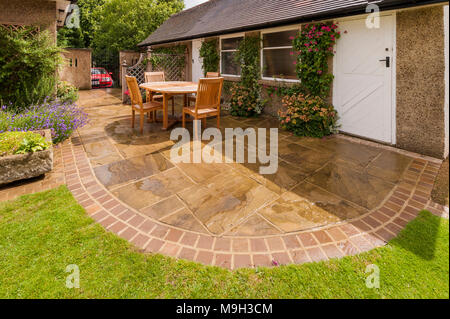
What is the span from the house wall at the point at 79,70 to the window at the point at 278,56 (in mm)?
11420

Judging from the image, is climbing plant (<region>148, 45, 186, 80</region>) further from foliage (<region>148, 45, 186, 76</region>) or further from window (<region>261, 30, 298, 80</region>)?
window (<region>261, 30, 298, 80</region>)

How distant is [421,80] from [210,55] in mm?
7163

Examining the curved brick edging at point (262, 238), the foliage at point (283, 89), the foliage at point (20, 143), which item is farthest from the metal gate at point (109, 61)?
the curved brick edging at point (262, 238)

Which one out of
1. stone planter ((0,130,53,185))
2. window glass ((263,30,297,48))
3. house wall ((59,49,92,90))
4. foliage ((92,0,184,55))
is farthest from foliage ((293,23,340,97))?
foliage ((92,0,184,55))

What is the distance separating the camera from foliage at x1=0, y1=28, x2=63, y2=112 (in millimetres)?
5410

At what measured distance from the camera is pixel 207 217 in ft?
8.91

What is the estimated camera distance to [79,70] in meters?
13.9

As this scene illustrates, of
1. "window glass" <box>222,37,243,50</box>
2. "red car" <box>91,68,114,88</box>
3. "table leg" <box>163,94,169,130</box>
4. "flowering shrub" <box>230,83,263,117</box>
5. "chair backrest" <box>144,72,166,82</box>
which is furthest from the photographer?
"red car" <box>91,68,114,88</box>

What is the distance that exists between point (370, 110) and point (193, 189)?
4.08 m

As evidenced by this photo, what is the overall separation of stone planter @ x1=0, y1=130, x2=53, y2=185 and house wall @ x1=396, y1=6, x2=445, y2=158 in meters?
5.98

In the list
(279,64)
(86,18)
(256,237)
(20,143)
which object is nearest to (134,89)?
(20,143)

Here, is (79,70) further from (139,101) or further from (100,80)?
(139,101)

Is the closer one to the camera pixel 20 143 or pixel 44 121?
pixel 20 143
